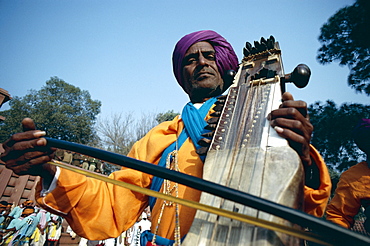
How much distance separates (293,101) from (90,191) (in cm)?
149

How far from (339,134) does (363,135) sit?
1028 centimetres

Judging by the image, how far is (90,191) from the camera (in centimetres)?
163

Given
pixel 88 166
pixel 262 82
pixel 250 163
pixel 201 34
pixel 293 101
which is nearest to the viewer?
pixel 250 163

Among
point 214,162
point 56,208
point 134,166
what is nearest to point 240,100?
point 214,162

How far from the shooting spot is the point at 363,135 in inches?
106

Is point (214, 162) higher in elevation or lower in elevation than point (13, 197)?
higher

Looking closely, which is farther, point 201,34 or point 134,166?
point 201,34

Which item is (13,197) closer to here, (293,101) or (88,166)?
(88,166)

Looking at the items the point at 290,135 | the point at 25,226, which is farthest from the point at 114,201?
the point at 25,226

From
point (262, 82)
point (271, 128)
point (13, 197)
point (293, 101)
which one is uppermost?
point (262, 82)

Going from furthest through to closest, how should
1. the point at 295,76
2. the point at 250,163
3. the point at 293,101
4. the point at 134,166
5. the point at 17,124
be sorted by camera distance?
the point at 17,124 → the point at 295,76 → the point at 293,101 → the point at 250,163 → the point at 134,166

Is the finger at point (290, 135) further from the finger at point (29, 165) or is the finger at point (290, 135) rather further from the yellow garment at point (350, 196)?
the yellow garment at point (350, 196)

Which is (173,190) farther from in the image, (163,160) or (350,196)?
(350,196)

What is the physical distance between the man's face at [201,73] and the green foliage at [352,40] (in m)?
11.5
